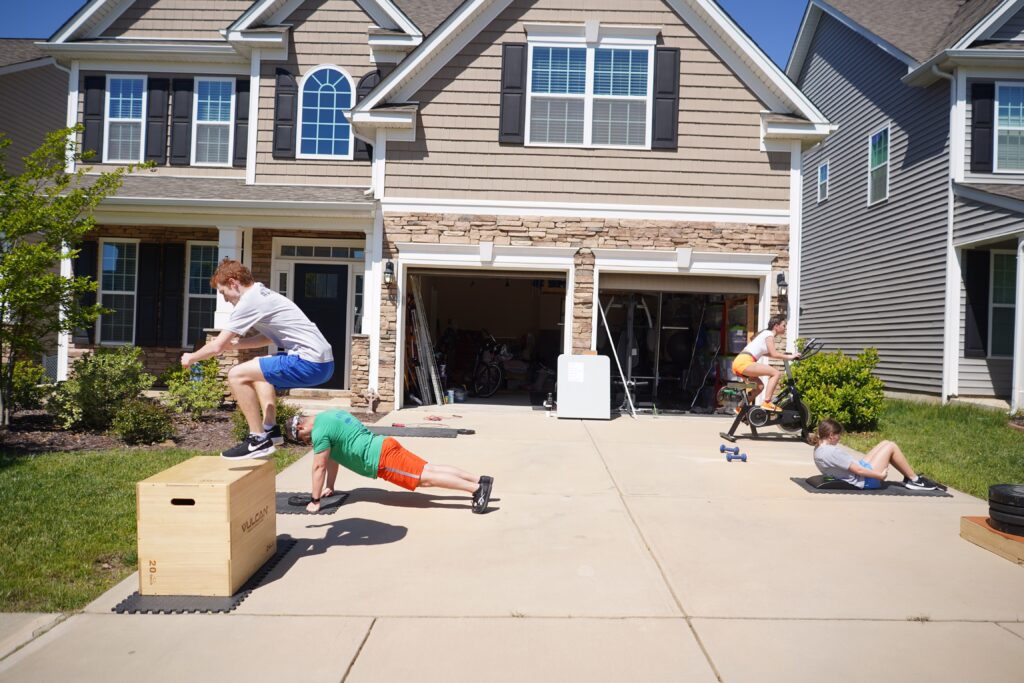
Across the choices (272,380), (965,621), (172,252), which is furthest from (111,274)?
(965,621)

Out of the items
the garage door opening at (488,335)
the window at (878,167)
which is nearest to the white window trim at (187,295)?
the garage door opening at (488,335)

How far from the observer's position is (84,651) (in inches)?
124

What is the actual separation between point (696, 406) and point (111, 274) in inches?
459

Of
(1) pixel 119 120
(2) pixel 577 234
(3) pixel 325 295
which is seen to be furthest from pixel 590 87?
(1) pixel 119 120

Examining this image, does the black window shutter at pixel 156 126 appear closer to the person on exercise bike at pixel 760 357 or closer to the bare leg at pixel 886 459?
the person on exercise bike at pixel 760 357

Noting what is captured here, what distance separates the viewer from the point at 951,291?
41.3ft

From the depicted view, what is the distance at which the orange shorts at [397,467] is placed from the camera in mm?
5160

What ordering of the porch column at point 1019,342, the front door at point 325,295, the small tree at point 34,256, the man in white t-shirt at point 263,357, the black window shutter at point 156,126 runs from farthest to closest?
the black window shutter at point 156,126 < the front door at point 325,295 < the porch column at point 1019,342 < the small tree at point 34,256 < the man in white t-shirt at point 263,357

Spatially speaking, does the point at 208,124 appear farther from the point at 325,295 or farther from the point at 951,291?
the point at 951,291

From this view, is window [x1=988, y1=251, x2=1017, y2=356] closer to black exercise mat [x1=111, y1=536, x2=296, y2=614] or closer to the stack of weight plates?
the stack of weight plates

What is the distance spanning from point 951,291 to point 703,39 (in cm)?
657

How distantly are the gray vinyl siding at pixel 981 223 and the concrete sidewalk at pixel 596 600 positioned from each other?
7118 mm

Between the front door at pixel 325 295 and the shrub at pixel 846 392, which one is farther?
the front door at pixel 325 295

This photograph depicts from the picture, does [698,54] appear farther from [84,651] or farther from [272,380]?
[84,651]
